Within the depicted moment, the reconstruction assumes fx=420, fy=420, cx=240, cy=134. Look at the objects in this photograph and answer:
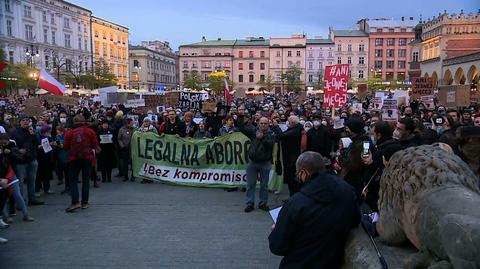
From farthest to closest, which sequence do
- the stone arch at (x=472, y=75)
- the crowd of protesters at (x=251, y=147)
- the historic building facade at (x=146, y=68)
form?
the historic building facade at (x=146, y=68) < the stone arch at (x=472, y=75) < the crowd of protesters at (x=251, y=147)

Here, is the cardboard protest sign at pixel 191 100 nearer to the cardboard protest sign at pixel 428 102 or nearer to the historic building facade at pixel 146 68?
the cardboard protest sign at pixel 428 102

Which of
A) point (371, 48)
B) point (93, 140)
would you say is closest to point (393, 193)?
point (93, 140)

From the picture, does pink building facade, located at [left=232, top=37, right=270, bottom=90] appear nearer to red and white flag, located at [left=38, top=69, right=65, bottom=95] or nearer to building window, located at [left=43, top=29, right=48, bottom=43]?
building window, located at [left=43, top=29, right=48, bottom=43]

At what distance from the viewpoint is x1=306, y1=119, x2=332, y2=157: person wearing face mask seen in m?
9.42

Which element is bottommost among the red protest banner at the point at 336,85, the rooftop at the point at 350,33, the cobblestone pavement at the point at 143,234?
the cobblestone pavement at the point at 143,234

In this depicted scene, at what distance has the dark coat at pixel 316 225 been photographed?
3.02 m

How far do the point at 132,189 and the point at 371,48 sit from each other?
96890 millimetres

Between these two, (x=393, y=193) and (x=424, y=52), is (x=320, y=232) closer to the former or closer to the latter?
(x=393, y=193)

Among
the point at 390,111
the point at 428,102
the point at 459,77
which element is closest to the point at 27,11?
the point at 459,77

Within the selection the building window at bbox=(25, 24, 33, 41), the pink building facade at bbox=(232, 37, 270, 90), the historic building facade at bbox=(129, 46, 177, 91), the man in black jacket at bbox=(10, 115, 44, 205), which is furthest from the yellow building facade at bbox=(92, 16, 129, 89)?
the man in black jacket at bbox=(10, 115, 44, 205)

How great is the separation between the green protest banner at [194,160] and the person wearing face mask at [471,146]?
6.41 meters

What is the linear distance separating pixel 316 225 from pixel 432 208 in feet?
3.14

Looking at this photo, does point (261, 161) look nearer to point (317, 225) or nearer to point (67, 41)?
point (317, 225)

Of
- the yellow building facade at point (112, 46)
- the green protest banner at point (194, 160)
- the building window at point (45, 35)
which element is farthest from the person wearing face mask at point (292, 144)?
the yellow building facade at point (112, 46)
